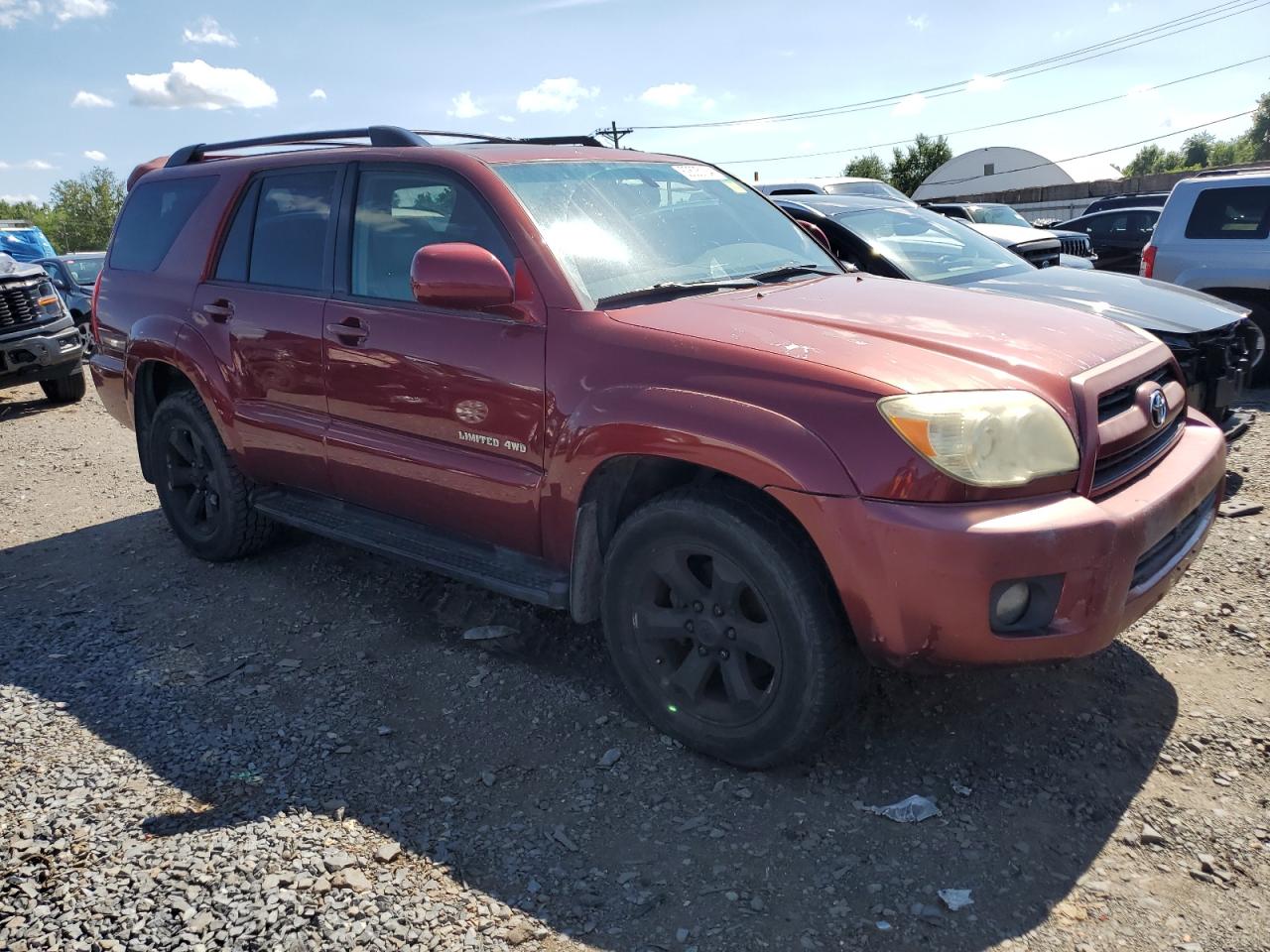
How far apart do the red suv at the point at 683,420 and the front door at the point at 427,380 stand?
0.01 m

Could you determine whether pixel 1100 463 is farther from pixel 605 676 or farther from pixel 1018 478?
pixel 605 676

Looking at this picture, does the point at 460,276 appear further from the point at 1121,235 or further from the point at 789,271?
the point at 1121,235

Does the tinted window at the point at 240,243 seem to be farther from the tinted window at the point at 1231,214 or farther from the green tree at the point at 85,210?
the green tree at the point at 85,210

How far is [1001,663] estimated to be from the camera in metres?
2.66

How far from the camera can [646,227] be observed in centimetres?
364

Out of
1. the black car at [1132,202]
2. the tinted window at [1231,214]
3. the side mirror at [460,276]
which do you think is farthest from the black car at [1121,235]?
the side mirror at [460,276]

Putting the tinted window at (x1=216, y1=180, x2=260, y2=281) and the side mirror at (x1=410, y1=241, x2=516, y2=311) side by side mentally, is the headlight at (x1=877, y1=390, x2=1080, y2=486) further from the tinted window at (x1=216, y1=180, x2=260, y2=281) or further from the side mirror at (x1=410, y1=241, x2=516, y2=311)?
the tinted window at (x1=216, y1=180, x2=260, y2=281)

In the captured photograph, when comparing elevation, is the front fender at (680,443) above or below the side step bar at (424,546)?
above

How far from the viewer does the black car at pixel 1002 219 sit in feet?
46.5

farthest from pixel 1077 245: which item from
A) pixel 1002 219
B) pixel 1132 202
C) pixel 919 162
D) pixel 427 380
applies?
pixel 919 162

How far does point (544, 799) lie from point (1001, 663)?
1.35 metres

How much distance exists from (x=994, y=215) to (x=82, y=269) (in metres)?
14.4

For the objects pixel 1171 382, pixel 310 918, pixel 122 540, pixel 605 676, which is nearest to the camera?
pixel 310 918

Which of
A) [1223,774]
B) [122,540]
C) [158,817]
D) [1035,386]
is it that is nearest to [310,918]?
[158,817]
